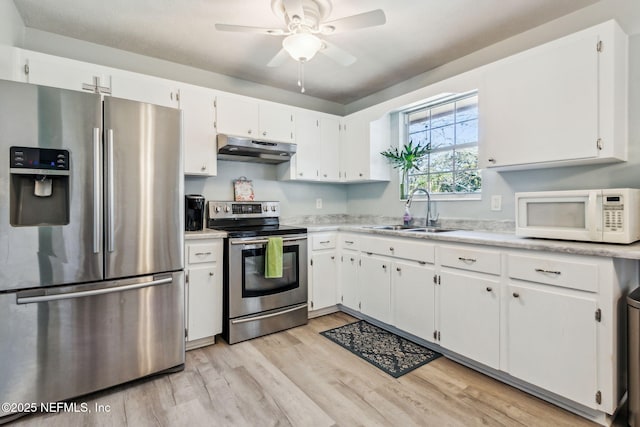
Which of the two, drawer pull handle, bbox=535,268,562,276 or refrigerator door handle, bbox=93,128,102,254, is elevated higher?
refrigerator door handle, bbox=93,128,102,254

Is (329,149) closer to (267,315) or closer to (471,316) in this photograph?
(267,315)

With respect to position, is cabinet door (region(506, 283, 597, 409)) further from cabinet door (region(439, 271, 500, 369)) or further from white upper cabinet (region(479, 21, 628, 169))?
white upper cabinet (region(479, 21, 628, 169))

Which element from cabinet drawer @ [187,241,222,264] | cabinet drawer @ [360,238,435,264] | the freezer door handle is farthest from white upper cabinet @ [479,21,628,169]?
the freezer door handle

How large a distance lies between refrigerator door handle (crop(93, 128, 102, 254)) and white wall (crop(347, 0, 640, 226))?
255 centimetres

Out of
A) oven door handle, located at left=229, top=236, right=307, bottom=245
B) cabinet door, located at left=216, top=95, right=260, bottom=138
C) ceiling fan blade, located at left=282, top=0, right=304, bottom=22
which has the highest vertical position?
ceiling fan blade, located at left=282, top=0, right=304, bottom=22

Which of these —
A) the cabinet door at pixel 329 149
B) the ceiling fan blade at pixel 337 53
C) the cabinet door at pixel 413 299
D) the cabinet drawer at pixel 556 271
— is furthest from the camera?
the cabinet door at pixel 329 149

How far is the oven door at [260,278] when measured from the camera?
261 cm

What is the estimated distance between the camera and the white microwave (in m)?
1.62

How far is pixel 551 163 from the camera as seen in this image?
2.03 meters

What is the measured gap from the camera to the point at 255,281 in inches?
108

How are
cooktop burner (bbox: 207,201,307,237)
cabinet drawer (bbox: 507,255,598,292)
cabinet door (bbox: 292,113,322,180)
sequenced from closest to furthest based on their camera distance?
1. cabinet drawer (bbox: 507,255,598,292)
2. cooktop burner (bbox: 207,201,307,237)
3. cabinet door (bbox: 292,113,322,180)

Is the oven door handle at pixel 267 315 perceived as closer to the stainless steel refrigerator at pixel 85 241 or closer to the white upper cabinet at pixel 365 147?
the stainless steel refrigerator at pixel 85 241

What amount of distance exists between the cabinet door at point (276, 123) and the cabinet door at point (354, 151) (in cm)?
69

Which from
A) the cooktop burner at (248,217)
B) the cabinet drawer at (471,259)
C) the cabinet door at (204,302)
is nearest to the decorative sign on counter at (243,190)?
the cooktop burner at (248,217)
